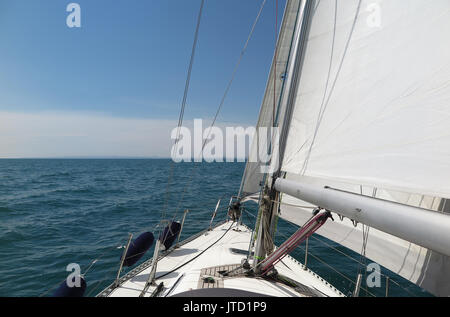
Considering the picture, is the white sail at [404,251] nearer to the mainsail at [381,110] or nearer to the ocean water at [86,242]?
the mainsail at [381,110]

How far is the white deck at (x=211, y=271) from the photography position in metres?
2.85

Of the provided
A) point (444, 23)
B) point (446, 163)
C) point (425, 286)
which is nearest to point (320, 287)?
point (425, 286)

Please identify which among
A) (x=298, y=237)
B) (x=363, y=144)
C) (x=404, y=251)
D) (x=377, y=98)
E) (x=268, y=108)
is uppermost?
(x=268, y=108)

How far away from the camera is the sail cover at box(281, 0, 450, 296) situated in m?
1.57

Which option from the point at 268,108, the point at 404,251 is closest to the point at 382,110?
the point at 404,251

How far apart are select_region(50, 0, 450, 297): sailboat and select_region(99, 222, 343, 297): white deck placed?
0.11ft

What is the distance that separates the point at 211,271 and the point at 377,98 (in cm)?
335

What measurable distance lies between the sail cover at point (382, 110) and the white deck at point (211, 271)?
1425 mm

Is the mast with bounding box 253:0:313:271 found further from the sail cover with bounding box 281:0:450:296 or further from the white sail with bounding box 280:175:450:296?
the white sail with bounding box 280:175:450:296

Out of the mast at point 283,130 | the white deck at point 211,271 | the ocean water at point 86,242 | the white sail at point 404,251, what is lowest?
the ocean water at point 86,242

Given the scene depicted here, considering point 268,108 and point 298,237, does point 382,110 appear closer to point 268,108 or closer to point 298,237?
point 298,237

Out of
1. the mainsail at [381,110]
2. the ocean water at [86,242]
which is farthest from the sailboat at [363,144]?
the ocean water at [86,242]

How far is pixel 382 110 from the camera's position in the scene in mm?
1902
